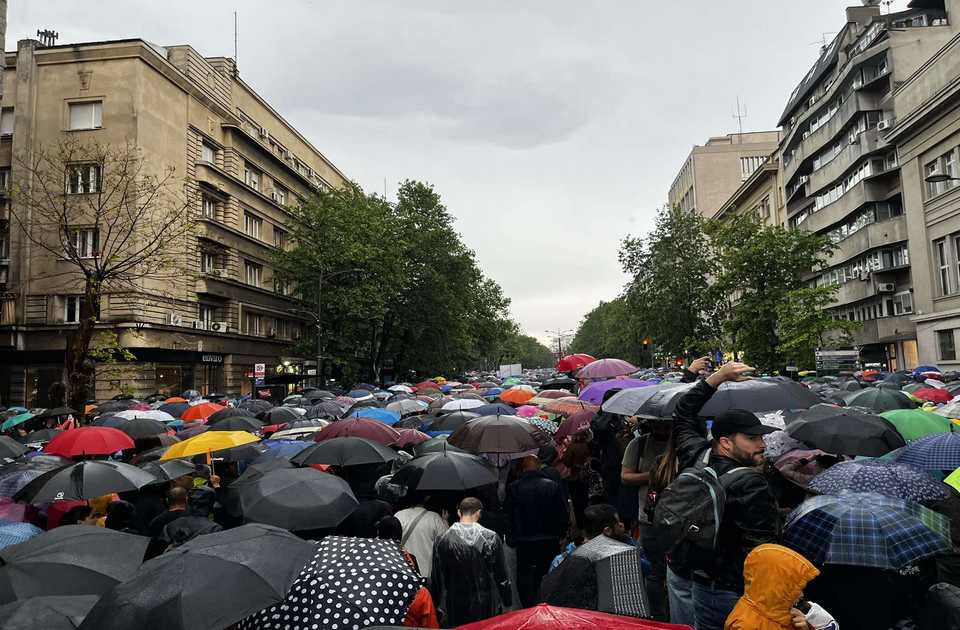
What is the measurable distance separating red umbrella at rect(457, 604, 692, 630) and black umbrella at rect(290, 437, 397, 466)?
519 cm

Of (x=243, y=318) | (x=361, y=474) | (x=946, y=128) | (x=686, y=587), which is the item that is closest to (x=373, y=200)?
(x=243, y=318)

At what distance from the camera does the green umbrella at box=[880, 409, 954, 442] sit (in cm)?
795

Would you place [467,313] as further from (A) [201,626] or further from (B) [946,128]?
(A) [201,626]

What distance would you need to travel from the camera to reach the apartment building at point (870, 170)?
135 ft

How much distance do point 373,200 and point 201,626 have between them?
Result: 44.7 m

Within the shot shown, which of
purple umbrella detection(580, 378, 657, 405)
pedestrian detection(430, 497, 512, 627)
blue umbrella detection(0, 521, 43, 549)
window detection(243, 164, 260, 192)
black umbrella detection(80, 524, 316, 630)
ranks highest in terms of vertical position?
window detection(243, 164, 260, 192)

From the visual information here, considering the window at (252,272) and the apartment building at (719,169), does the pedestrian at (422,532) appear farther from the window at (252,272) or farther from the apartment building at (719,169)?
the apartment building at (719,169)

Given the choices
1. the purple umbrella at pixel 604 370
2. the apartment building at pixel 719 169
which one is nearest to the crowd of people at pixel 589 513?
the purple umbrella at pixel 604 370

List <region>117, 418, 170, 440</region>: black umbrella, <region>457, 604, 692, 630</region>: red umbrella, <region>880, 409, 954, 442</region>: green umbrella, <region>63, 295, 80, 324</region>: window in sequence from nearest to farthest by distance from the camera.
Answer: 1. <region>457, 604, 692, 630</region>: red umbrella
2. <region>880, 409, 954, 442</region>: green umbrella
3. <region>117, 418, 170, 440</region>: black umbrella
4. <region>63, 295, 80, 324</region>: window

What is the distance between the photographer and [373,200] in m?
46.4

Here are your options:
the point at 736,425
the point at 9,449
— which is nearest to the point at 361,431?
the point at 9,449

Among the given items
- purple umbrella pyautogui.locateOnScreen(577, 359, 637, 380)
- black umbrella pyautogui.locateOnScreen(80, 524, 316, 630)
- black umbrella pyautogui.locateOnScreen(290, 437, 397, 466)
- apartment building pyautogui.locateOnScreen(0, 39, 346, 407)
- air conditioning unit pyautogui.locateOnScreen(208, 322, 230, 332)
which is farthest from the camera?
air conditioning unit pyautogui.locateOnScreen(208, 322, 230, 332)

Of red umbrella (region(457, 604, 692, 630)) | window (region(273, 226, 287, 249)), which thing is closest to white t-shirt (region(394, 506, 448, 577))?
red umbrella (region(457, 604, 692, 630))

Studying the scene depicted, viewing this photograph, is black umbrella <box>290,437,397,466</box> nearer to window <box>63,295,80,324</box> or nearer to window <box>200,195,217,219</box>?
window <box>63,295,80,324</box>
